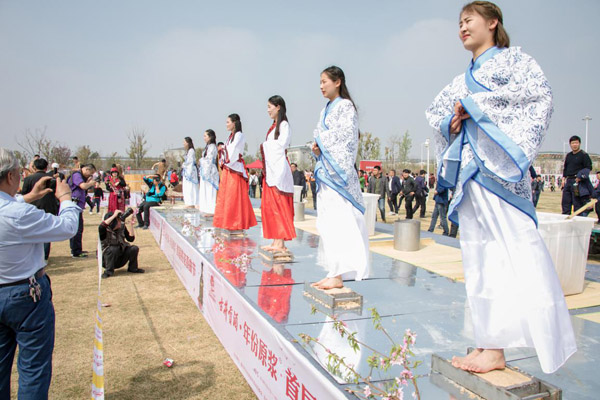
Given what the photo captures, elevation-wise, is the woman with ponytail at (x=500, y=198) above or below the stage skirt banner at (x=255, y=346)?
above

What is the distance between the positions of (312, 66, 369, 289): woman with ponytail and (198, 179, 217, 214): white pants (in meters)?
5.94

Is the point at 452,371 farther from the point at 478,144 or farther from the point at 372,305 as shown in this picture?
the point at 372,305

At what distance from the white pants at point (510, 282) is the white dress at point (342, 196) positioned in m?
1.34

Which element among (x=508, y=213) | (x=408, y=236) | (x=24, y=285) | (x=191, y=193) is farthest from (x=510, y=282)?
(x=191, y=193)

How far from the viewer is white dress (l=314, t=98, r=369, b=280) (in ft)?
10.7

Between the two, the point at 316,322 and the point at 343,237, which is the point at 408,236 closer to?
the point at 343,237

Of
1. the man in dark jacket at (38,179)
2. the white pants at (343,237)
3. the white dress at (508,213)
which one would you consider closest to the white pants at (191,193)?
the man in dark jacket at (38,179)

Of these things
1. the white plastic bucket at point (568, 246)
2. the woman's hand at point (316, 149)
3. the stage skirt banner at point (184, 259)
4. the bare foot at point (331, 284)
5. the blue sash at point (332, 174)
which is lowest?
the stage skirt banner at point (184, 259)

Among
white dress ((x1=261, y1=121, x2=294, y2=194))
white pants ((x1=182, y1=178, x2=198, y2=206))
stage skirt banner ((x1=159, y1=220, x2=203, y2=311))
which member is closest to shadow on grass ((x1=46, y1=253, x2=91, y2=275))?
stage skirt banner ((x1=159, y1=220, x2=203, y2=311))

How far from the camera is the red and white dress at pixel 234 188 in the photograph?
6258mm

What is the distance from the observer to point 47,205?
6.06 meters

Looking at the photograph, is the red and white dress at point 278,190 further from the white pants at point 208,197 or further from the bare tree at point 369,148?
the bare tree at point 369,148

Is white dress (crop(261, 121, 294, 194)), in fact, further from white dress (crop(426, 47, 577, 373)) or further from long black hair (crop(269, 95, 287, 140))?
white dress (crop(426, 47, 577, 373))

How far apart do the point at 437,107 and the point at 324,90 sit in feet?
4.83
